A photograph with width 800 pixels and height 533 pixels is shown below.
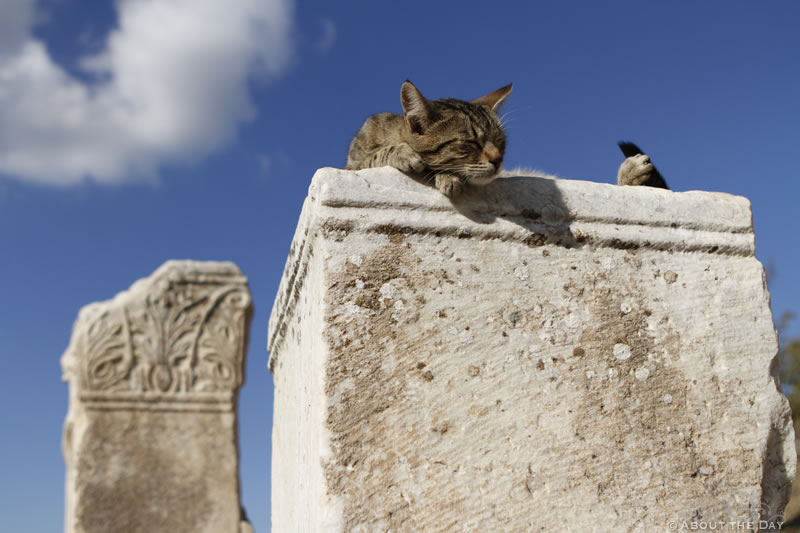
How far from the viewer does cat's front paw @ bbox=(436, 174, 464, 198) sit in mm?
2240

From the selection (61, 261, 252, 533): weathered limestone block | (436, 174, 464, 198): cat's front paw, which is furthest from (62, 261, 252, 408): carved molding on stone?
(436, 174, 464, 198): cat's front paw

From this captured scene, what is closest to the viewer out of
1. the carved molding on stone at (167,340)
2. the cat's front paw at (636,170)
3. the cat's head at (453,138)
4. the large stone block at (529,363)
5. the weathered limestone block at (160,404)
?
the large stone block at (529,363)

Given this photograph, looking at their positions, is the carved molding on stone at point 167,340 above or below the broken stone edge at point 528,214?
above

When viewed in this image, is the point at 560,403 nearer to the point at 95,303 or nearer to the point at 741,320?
the point at 741,320

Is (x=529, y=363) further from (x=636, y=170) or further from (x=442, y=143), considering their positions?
(x=636, y=170)

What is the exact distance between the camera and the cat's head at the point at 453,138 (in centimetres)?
230

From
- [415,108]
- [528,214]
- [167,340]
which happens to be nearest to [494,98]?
[415,108]

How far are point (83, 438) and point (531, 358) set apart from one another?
4901 mm

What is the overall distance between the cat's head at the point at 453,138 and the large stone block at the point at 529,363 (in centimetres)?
10

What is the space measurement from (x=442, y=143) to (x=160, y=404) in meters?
4.75

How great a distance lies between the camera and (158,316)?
21.5ft

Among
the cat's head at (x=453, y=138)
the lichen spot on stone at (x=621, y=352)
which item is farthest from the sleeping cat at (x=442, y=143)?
the lichen spot on stone at (x=621, y=352)

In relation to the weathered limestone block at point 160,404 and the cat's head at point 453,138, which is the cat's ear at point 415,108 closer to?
the cat's head at point 453,138

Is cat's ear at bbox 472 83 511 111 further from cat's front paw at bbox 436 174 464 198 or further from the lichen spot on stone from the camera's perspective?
the lichen spot on stone
